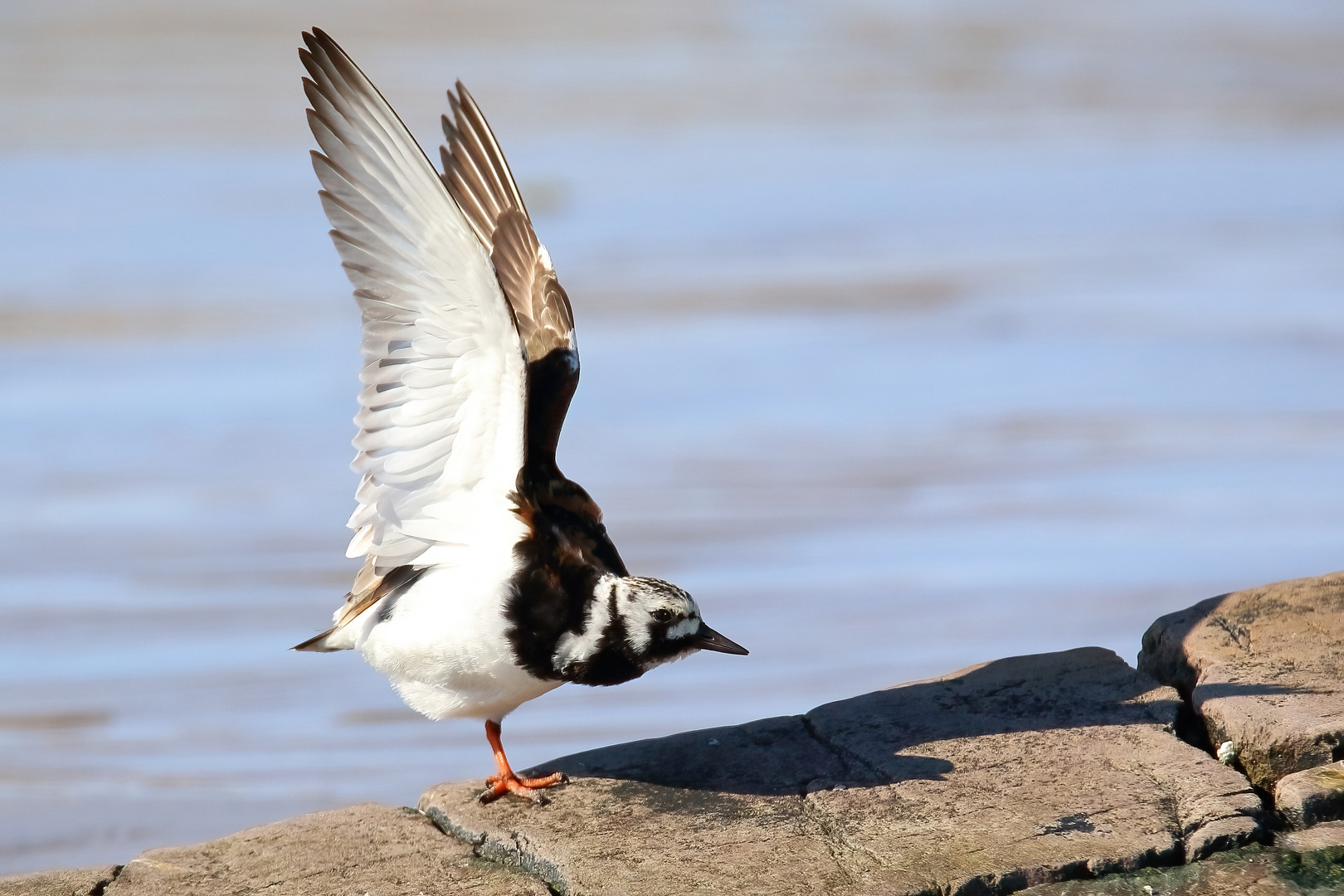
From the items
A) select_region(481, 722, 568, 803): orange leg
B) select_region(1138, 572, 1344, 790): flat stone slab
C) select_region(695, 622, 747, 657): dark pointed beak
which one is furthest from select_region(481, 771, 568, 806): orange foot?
select_region(1138, 572, 1344, 790): flat stone slab

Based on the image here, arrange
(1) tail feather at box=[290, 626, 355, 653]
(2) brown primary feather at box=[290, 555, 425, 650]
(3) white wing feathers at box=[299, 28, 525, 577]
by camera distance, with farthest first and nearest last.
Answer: (1) tail feather at box=[290, 626, 355, 653], (2) brown primary feather at box=[290, 555, 425, 650], (3) white wing feathers at box=[299, 28, 525, 577]

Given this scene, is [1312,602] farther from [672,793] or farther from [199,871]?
[199,871]

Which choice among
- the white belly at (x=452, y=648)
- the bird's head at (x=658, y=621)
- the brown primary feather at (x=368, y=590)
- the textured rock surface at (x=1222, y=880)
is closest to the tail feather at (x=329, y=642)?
the brown primary feather at (x=368, y=590)

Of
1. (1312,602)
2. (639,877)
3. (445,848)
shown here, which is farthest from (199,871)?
(1312,602)

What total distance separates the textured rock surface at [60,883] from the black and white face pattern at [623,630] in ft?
4.06

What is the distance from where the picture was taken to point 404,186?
387 centimetres

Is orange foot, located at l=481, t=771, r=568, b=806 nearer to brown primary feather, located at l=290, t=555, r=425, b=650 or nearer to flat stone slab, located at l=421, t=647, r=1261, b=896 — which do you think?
flat stone slab, located at l=421, t=647, r=1261, b=896

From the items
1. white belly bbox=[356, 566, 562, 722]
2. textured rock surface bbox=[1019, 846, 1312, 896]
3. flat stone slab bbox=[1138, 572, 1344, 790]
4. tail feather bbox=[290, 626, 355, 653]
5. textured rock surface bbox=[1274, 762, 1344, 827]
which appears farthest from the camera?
tail feather bbox=[290, 626, 355, 653]

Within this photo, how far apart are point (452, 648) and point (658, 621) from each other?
57 centimetres

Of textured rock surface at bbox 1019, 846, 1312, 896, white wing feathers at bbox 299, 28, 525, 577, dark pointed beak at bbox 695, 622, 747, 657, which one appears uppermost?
white wing feathers at bbox 299, 28, 525, 577

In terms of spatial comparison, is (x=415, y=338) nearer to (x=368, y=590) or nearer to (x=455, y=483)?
(x=455, y=483)

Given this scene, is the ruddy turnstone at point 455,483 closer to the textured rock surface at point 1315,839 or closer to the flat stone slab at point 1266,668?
the flat stone slab at point 1266,668

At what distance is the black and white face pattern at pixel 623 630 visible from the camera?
3885 mm

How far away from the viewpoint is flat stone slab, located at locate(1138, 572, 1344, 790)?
3.60m
